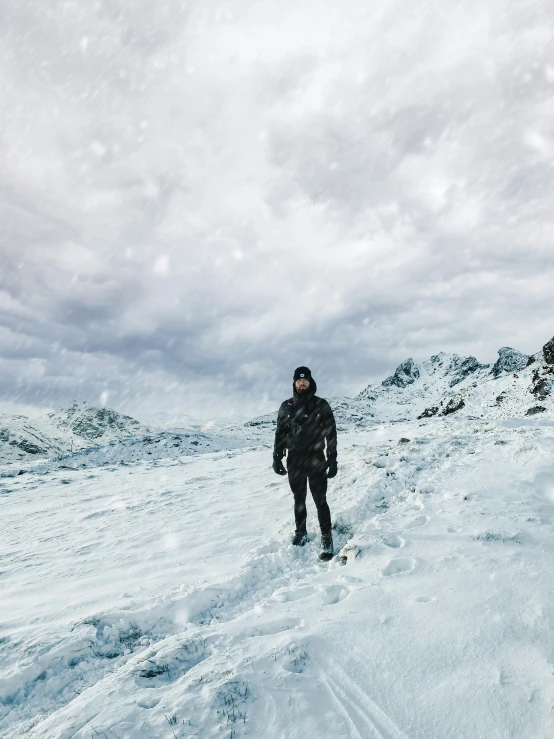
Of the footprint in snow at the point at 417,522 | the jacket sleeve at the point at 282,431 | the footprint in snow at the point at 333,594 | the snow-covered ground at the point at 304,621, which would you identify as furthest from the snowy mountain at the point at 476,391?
the footprint in snow at the point at 333,594

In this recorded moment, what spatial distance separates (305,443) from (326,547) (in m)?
1.63

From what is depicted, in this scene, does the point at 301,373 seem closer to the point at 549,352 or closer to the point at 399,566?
the point at 399,566

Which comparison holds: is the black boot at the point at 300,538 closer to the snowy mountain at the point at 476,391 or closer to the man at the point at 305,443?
the man at the point at 305,443

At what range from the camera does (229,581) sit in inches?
214

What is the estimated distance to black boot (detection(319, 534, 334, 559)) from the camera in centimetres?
609

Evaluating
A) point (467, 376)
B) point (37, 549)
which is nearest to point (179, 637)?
point (37, 549)

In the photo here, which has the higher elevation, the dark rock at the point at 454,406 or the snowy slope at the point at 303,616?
the dark rock at the point at 454,406

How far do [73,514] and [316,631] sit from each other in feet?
34.5

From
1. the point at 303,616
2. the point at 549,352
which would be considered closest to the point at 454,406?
the point at 549,352

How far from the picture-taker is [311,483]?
22.0 feet

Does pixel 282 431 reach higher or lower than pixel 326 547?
higher

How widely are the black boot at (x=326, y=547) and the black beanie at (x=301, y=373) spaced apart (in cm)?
257

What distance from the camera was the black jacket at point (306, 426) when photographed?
675cm

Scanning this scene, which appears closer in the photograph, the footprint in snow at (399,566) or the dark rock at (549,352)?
the footprint in snow at (399,566)
